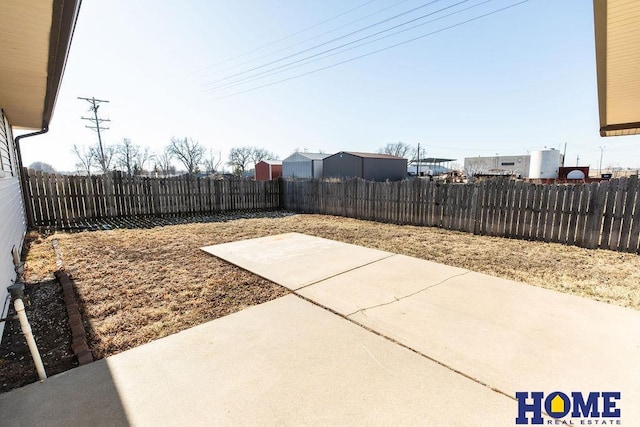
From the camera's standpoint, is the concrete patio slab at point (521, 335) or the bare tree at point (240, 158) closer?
the concrete patio slab at point (521, 335)

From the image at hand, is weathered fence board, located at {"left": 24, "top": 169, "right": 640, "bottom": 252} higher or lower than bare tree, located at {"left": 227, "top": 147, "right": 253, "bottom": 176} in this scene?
lower

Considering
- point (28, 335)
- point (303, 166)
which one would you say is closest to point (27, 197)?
point (28, 335)

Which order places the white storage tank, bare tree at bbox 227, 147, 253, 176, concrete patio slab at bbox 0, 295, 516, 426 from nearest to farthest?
1. concrete patio slab at bbox 0, 295, 516, 426
2. the white storage tank
3. bare tree at bbox 227, 147, 253, 176

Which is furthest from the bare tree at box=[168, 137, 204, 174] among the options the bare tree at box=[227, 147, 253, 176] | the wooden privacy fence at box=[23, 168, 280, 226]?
the wooden privacy fence at box=[23, 168, 280, 226]

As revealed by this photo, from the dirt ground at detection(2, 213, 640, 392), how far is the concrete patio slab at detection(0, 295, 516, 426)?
1.46ft

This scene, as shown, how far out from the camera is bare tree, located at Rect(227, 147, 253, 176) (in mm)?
54072

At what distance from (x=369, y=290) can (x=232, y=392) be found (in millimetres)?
2006

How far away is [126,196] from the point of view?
32.3ft

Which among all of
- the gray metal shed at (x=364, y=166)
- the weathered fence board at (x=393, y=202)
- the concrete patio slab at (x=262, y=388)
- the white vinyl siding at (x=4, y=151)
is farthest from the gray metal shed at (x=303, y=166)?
the concrete patio slab at (x=262, y=388)

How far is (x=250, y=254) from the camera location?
5117 millimetres

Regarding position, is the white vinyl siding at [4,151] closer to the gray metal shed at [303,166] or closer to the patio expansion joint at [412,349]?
the patio expansion joint at [412,349]

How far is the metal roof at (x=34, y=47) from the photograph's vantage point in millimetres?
2262

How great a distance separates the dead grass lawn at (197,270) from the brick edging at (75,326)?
0.07 meters

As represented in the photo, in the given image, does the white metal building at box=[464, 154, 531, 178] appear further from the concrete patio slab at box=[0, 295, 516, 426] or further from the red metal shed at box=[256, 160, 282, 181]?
the concrete patio slab at box=[0, 295, 516, 426]
